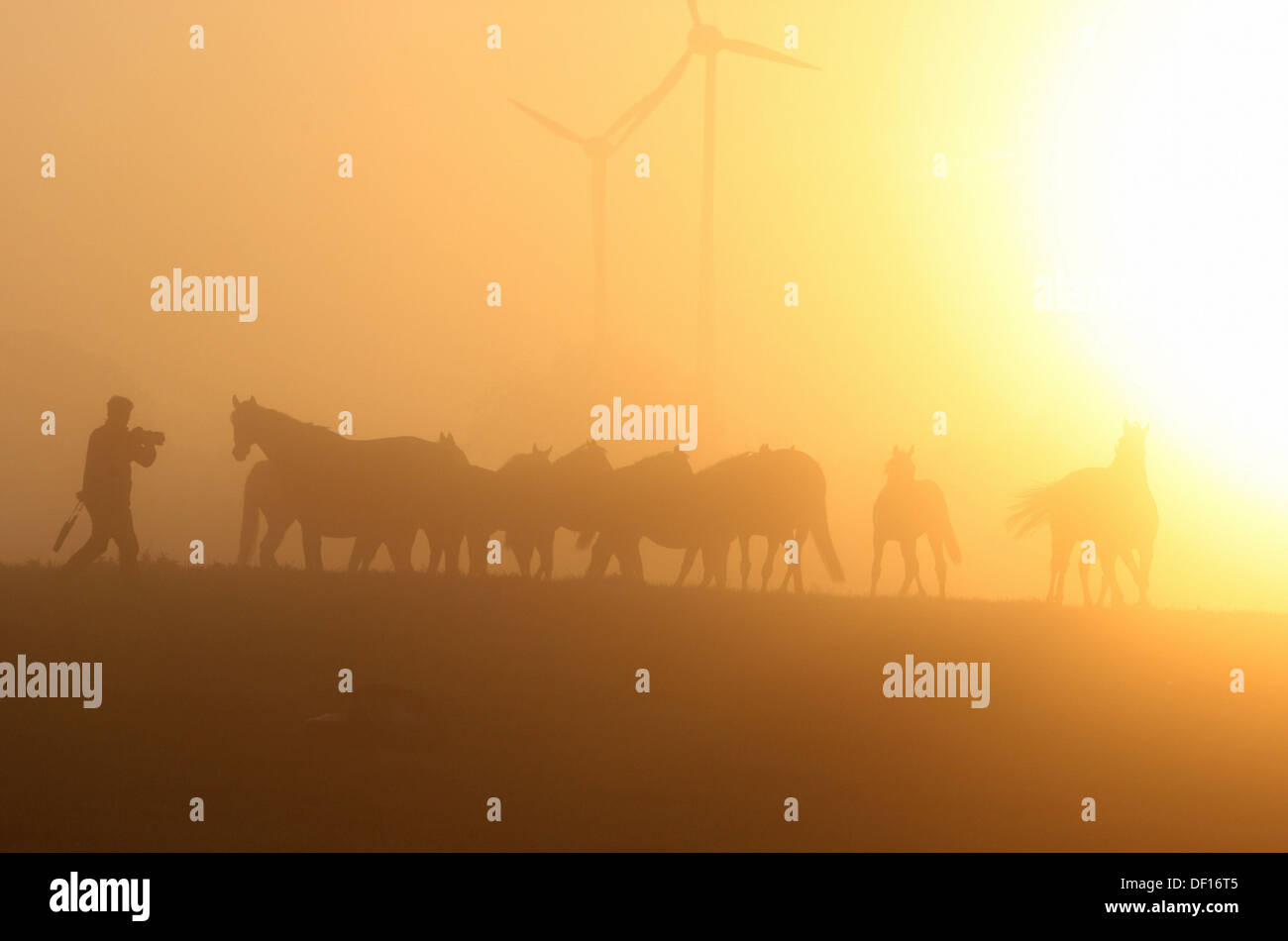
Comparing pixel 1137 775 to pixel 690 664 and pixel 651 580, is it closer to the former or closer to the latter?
pixel 690 664

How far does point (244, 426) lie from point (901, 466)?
9.49m

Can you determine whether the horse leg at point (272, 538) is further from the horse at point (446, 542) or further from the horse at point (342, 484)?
the horse at point (446, 542)

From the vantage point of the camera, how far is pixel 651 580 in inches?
890

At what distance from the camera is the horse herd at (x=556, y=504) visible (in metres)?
21.9

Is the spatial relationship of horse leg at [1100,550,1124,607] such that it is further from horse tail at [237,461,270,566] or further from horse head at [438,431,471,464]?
horse tail at [237,461,270,566]

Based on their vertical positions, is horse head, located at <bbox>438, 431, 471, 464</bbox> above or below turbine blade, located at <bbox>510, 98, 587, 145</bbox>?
below

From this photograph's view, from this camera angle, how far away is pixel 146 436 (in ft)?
61.8

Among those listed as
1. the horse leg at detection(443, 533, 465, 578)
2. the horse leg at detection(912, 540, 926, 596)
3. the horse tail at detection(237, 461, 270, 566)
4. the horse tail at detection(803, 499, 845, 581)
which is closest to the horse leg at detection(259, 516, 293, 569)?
the horse tail at detection(237, 461, 270, 566)

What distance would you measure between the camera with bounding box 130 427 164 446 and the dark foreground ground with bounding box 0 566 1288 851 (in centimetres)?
175

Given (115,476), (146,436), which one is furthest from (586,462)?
(115,476)

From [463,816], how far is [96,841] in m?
3.85

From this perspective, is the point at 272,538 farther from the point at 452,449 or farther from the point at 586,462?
the point at 586,462

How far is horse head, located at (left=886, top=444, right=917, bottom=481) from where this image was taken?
74.6 feet

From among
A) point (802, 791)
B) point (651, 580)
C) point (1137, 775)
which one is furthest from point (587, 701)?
point (1137, 775)
